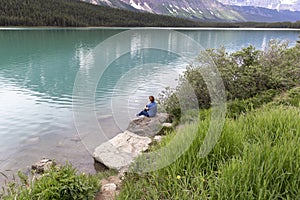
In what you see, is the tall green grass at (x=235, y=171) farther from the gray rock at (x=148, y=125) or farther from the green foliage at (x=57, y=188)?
the gray rock at (x=148, y=125)

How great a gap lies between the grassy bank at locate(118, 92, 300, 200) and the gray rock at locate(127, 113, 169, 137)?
4.23 meters

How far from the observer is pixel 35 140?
28.5 ft

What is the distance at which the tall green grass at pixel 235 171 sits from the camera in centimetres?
261

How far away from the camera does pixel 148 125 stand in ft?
27.8

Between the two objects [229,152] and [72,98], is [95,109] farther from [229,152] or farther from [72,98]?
[229,152]

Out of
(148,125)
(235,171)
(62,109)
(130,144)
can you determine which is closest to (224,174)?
(235,171)

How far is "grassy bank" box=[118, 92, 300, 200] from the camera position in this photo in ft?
8.55

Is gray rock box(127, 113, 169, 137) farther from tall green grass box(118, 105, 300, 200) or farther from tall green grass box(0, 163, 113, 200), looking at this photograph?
tall green grass box(0, 163, 113, 200)

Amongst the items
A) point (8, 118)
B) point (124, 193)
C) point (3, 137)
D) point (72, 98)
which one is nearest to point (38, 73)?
point (72, 98)

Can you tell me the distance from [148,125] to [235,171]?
19.1 ft

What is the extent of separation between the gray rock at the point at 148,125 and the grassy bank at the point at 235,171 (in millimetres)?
4231

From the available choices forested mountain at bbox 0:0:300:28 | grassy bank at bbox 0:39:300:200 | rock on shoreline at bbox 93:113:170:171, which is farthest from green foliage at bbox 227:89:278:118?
forested mountain at bbox 0:0:300:28

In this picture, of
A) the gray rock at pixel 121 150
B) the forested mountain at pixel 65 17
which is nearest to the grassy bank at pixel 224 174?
the gray rock at pixel 121 150

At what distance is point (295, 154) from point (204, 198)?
133 cm
